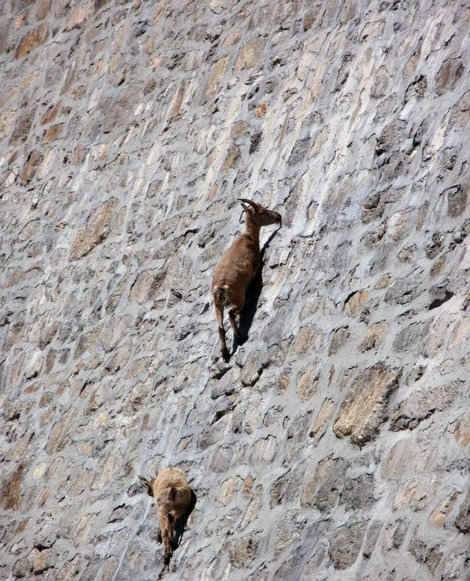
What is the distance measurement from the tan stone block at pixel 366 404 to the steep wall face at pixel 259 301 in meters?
0.01

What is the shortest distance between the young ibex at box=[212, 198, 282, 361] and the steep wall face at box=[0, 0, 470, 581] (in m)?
0.11

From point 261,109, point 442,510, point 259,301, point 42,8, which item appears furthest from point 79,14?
point 442,510

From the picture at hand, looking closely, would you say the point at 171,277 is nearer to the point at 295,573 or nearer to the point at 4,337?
the point at 4,337

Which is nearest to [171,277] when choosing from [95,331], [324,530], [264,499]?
[95,331]

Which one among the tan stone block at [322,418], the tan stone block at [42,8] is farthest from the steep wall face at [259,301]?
the tan stone block at [42,8]

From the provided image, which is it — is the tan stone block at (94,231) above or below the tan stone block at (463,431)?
below

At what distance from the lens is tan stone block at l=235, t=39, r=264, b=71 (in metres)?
10.1

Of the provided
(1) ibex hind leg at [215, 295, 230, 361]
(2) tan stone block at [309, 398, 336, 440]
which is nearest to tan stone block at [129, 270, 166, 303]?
(1) ibex hind leg at [215, 295, 230, 361]

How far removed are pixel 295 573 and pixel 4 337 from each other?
479cm

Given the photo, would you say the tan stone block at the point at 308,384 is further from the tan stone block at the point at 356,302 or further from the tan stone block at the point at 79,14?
the tan stone block at the point at 79,14

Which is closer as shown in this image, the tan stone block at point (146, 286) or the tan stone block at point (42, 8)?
the tan stone block at point (146, 286)

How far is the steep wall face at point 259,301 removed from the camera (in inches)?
269

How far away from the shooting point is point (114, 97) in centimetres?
1147

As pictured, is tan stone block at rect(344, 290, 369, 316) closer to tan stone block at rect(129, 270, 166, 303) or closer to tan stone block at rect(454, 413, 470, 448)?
tan stone block at rect(454, 413, 470, 448)
